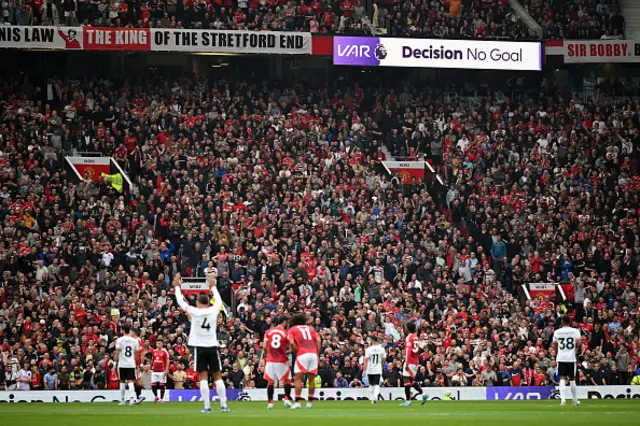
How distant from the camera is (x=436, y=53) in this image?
153ft

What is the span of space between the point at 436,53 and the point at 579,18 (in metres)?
7.09

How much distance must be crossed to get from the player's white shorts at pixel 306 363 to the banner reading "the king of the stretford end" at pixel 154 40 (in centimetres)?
2317

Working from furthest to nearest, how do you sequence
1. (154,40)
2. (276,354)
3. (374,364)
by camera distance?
(154,40), (374,364), (276,354)

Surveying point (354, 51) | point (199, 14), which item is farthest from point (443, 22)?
point (199, 14)

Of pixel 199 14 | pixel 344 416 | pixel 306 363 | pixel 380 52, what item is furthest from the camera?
pixel 380 52

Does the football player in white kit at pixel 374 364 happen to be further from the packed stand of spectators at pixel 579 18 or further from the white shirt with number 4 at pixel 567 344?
the packed stand of spectators at pixel 579 18

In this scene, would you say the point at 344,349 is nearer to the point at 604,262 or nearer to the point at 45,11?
the point at 604,262

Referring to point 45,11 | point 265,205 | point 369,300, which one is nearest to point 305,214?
point 265,205

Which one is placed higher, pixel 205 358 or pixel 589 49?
pixel 589 49

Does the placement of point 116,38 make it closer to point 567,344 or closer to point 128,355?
point 128,355

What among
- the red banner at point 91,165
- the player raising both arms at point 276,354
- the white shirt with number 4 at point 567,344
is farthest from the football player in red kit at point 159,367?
the red banner at point 91,165

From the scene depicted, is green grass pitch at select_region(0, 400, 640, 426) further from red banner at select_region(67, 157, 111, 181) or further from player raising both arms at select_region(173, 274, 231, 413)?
red banner at select_region(67, 157, 111, 181)

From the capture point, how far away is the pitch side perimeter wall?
31.5 m

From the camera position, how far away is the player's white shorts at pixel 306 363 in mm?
23803
